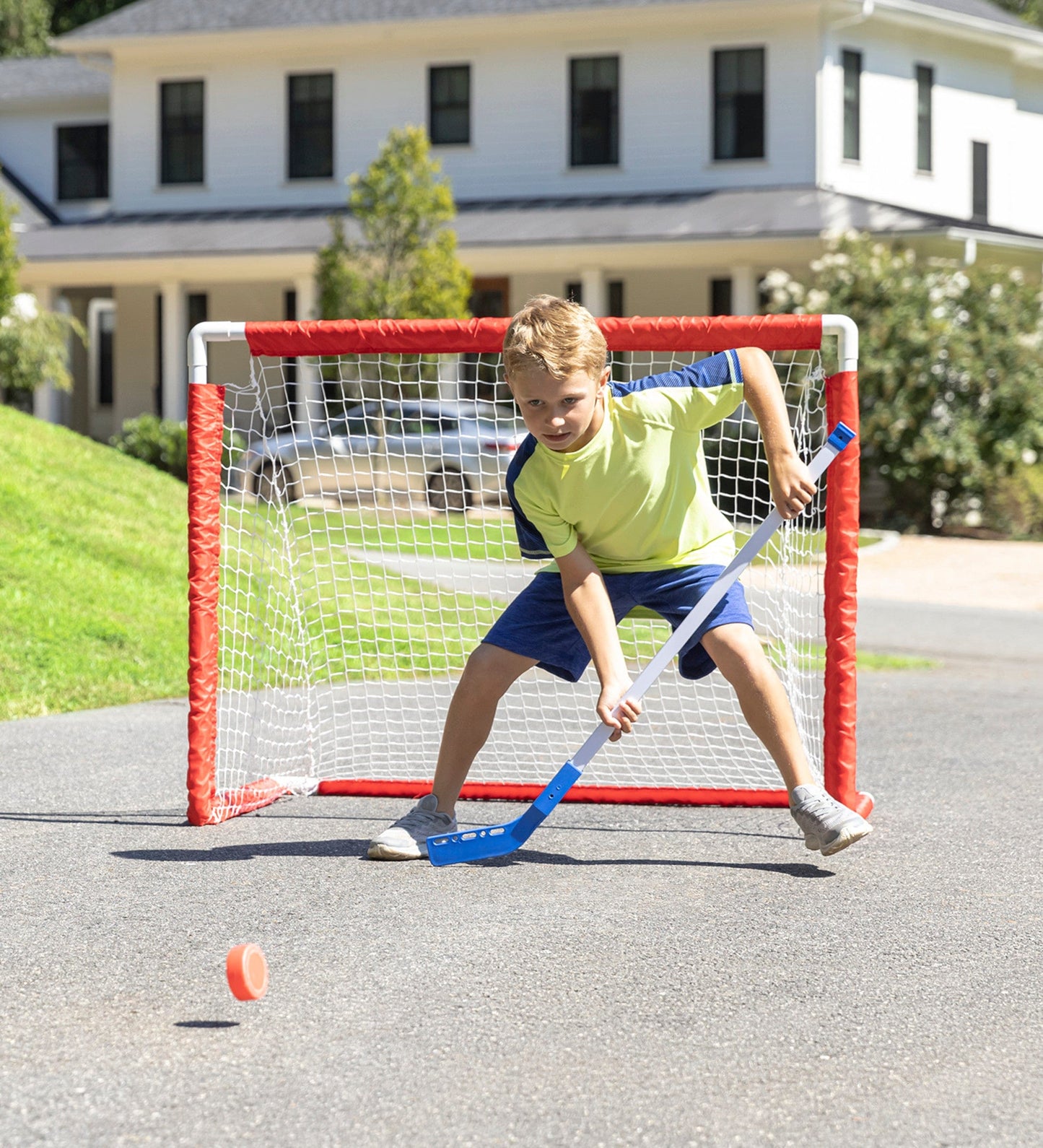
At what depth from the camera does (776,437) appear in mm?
4422

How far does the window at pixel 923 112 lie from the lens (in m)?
24.6

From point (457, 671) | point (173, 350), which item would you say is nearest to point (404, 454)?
point (457, 671)

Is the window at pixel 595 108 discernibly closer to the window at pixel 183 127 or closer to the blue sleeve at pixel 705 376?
the window at pixel 183 127

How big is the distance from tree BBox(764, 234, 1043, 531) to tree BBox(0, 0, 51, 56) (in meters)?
27.0

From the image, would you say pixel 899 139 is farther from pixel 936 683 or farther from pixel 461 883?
pixel 461 883

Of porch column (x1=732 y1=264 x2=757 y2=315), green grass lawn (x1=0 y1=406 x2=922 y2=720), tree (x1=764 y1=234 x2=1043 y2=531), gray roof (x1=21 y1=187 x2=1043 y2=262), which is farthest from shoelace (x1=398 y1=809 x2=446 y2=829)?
porch column (x1=732 y1=264 x2=757 y2=315)

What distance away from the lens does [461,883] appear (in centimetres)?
445

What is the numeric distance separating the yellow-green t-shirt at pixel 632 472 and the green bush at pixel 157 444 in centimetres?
1724

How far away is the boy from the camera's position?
13.9 feet

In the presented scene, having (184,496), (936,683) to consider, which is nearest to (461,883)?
(936,683)

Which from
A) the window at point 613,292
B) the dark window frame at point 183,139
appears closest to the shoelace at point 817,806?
the window at point 613,292

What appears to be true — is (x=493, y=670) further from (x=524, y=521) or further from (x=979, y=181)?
(x=979, y=181)

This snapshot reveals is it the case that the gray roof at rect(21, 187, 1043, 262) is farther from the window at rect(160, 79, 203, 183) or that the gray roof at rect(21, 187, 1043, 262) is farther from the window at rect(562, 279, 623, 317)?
the window at rect(562, 279, 623, 317)

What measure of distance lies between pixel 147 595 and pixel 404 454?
9.60ft
